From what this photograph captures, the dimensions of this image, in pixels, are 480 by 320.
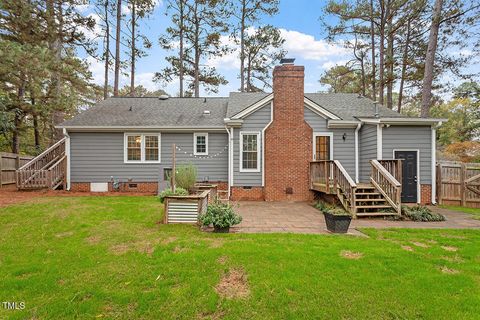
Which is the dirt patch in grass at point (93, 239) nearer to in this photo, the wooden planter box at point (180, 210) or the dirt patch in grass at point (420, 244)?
the wooden planter box at point (180, 210)

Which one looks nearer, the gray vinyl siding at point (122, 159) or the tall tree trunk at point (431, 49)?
the gray vinyl siding at point (122, 159)

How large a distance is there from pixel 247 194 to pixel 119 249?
22.8ft

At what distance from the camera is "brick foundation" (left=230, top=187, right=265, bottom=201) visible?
11.0 meters

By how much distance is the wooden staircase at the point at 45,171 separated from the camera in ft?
34.3

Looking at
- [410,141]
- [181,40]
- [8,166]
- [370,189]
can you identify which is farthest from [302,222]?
[181,40]

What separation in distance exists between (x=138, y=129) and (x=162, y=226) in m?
7.22

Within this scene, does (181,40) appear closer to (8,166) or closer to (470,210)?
(8,166)

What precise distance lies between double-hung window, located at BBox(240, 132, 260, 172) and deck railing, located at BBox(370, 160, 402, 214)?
178 inches

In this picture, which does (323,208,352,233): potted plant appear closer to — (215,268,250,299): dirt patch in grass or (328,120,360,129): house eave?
(215,268,250,299): dirt patch in grass

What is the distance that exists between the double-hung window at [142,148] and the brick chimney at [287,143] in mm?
5259

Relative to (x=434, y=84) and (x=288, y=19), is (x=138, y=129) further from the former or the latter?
(x=434, y=84)

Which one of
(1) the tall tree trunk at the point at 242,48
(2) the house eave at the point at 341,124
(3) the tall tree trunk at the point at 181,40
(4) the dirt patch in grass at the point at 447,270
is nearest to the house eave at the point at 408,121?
(2) the house eave at the point at 341,124

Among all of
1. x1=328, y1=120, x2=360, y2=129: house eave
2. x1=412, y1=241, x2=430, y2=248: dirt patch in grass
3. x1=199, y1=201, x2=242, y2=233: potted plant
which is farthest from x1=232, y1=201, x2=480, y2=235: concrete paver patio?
x1=328, y1=120, x2=360, y2=129: house eave

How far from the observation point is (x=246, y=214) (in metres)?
7.84
